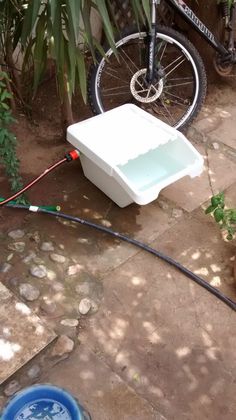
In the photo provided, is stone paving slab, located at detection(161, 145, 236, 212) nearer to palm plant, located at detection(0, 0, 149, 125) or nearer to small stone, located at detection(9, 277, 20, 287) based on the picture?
palm plant, located at detection(0, 0, 149, 125)

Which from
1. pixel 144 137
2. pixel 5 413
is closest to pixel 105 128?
pixel 144 137

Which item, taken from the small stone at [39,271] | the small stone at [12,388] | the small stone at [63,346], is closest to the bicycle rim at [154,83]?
the small stone at [39,271]

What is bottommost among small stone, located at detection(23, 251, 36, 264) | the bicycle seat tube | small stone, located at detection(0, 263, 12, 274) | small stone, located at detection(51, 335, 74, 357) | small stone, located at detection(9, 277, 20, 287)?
small stone, located at detection(51, 335, 74, 357)

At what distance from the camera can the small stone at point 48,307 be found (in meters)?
2.08

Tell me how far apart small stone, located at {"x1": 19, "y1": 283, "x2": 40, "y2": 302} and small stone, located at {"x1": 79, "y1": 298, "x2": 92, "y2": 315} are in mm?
223

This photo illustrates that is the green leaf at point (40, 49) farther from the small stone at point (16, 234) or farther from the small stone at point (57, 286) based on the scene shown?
the small stone at point (57, 286)

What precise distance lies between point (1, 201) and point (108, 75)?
160 centimetres

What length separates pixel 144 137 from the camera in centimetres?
249

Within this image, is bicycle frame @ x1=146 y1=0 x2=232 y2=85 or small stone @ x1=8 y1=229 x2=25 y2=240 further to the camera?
bicycle frame @ x1=146 y1=0 x2=232 y2=85

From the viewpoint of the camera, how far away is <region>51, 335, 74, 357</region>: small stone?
193cm

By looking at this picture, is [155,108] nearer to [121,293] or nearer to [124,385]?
[121,293]

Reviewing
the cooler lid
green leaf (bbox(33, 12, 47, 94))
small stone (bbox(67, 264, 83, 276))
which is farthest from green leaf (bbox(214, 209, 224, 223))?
green leaf (bbox(33, 12, 47, 94))

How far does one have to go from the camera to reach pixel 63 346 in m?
1.95

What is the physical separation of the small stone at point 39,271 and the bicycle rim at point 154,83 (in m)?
1.23
